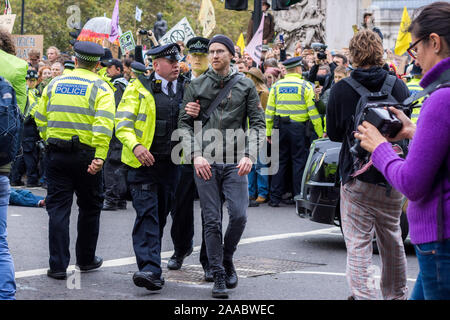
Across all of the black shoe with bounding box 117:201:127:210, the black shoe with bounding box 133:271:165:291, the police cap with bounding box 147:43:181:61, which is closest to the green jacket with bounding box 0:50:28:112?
the police cap with bounding box 147:43:181:61

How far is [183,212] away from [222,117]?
4.35 ft

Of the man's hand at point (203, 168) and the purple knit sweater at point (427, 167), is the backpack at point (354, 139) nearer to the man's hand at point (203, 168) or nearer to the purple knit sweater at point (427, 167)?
the man's hand at point (203, 168)

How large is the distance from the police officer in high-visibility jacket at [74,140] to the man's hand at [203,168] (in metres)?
1.05

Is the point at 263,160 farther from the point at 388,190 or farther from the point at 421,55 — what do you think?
the point at 421,55

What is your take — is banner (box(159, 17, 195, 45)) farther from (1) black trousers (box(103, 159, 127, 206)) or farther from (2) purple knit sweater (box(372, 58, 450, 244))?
(2) purple knit sweater (box(372, 58, 450, 244))

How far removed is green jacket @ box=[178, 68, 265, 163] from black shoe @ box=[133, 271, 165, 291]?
105 cm

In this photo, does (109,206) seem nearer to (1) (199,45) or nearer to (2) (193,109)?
(1) (199,45)

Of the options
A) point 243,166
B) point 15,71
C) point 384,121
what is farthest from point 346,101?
point 15,71

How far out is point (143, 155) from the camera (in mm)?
7258

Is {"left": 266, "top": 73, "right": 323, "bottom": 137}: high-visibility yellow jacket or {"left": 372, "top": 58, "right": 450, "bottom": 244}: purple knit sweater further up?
{"left": 372, "top": 58, "right": 450, "bottom": 244}: purple knit sweater

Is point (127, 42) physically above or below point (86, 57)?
below

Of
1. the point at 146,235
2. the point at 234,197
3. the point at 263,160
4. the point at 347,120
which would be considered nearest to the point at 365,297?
the point at 347,120

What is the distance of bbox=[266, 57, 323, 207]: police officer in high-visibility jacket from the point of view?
13.7m

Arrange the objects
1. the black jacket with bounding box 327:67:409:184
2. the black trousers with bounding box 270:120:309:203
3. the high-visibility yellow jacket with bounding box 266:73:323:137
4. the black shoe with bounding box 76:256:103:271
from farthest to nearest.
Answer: the black trousers with bounding box 270:120:309:203, the high-visibility yellow jacket with bounding box 266:73:323:137, the black shoe with bounding box 76:256:103:271, the black jacket with bounding box 327:67:409:184
